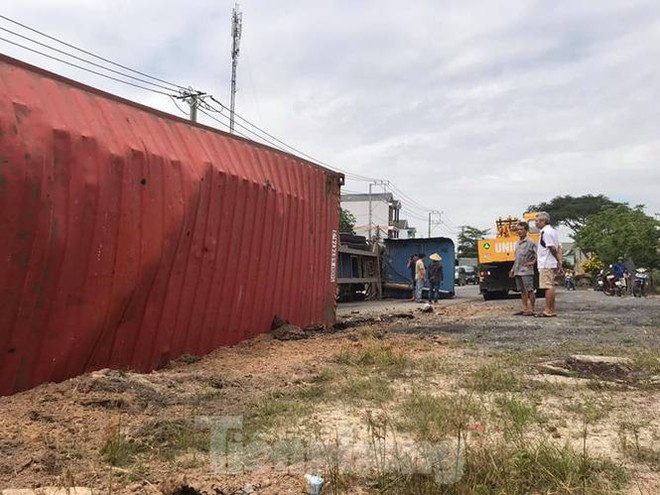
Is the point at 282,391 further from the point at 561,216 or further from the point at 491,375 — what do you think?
the point at 561,216

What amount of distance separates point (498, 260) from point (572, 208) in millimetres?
44072

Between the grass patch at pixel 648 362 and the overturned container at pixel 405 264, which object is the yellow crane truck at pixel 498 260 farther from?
the grass patch at pixel 648 362

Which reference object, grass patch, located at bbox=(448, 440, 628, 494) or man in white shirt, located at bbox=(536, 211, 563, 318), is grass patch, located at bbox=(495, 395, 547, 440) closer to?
grass patch, located at bbox=(448, 440, 628, 494)

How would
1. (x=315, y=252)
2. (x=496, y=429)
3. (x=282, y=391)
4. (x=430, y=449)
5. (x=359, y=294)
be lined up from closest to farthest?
(x=430, y=449) < (x=496, y=429) < (x=282, y=391) < (x=315, y=252) < (x=359, y=294)

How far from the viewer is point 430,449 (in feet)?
9.33

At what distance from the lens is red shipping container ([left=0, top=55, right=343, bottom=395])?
3957mm

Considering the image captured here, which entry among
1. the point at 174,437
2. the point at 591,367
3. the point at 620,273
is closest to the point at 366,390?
the point at 174,437

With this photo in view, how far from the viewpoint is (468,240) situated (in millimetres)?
78750

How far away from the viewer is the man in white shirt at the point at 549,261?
28.5ft

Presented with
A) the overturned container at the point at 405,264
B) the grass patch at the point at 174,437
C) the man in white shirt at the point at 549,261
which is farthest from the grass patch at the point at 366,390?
the overturned container at the point at 405,264

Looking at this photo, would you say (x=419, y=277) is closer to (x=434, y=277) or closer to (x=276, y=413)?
(x=434, y=277)

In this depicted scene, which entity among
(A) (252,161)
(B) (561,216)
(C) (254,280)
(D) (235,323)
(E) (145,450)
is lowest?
(E) (145,450)

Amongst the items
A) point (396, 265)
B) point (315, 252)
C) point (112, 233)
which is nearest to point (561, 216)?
point (396, 265)

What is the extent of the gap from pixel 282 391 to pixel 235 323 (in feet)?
6.80
